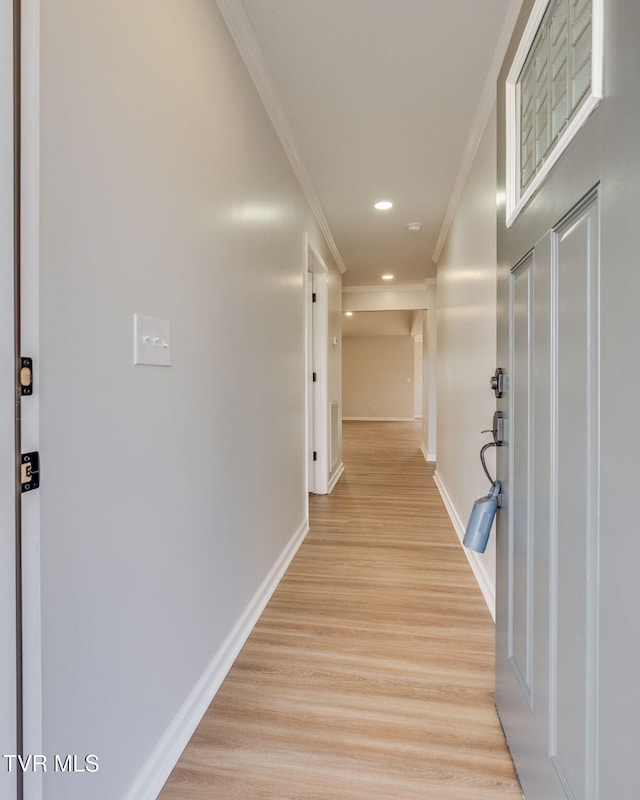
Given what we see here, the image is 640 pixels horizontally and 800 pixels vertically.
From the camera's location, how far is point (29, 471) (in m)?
0.72

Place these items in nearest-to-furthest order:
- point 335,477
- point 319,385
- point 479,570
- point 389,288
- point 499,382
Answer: point 499,382 → point 479,570 → point 319,385 → point 335,477 → point 389,288

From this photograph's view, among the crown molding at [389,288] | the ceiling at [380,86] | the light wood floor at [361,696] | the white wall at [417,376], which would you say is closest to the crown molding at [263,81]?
the ceiling at [380,86]

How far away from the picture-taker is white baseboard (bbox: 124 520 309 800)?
1081mm

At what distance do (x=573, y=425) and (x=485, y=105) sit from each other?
6.59 feet

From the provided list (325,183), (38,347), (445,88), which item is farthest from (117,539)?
(325,183)

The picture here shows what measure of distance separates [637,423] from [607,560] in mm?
233

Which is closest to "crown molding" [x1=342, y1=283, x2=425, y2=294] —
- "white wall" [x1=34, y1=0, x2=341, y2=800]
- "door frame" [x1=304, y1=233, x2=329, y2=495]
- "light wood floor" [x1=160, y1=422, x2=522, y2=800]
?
"door frame" [x1=304, y1=233, x2=329, y2=495]

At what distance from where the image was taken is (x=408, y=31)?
5.61 ft

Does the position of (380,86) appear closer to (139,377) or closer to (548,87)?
(548,87)

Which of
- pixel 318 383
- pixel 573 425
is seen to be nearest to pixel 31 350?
pixel 573 425

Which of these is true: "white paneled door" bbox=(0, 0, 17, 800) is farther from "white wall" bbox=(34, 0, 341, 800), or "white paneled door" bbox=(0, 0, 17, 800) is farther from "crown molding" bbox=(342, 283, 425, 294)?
"crown molding" bbox=(342, 283, 425, 294)

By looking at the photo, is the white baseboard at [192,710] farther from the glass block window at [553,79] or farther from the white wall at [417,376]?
the white wall at [417,376]

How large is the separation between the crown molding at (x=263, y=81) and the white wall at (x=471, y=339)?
3.44 ft

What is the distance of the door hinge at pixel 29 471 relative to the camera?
2.34ft
